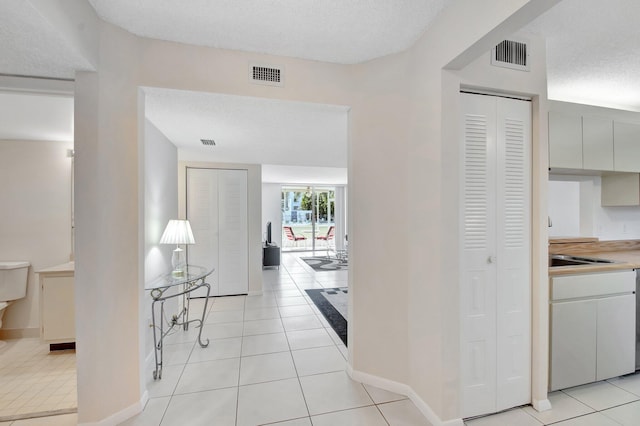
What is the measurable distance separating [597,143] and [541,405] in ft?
7.57

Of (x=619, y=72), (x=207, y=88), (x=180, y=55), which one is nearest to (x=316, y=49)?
(x=207, y=88)

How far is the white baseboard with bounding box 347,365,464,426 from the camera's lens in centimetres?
169

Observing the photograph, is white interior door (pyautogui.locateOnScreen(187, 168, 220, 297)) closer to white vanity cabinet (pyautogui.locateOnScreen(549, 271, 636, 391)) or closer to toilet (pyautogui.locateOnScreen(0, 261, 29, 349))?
toilet (pyautogui.locateOnScreen(0, 261, 29, 349))

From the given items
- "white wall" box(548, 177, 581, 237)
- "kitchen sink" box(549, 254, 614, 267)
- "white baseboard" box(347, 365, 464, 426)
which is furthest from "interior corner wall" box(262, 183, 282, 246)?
"kitchen sink" box(549, 254, 614, 267)

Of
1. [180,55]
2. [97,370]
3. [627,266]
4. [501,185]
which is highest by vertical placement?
[180,55]

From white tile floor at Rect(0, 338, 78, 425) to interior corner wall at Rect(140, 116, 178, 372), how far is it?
1.88 ft

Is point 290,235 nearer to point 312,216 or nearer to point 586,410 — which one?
point 312,216

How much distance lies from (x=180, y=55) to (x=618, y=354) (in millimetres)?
3987

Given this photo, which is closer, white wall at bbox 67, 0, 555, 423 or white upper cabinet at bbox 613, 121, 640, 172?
white wall at bbox 67, 0, 555, 423

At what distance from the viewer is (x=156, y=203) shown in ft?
9.34

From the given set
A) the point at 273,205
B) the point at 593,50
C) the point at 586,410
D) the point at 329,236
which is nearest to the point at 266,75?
the point at 593,50

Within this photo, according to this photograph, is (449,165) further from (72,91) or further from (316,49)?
(72,91)

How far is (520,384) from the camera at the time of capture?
186 cm

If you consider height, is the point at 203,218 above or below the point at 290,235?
above
